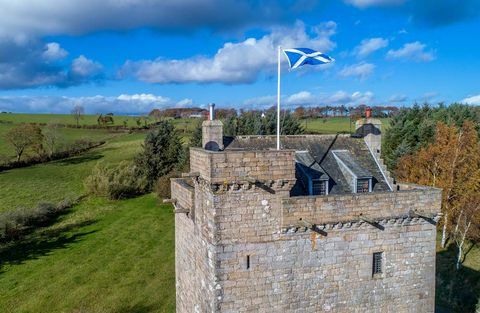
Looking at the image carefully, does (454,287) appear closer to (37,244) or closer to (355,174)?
(355,174)

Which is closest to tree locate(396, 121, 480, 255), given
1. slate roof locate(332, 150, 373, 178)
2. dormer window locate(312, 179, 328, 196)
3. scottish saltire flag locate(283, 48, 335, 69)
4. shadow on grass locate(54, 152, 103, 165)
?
slate roof locate(332, 150, 373, 178)

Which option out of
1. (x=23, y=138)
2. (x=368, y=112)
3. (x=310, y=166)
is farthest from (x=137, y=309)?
(x=23, y=138)

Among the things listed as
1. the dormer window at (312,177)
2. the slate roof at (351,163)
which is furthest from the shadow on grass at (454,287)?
the dormer window at (312,177)

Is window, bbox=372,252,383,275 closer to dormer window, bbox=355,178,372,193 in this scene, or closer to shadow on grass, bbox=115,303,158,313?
dormer window, bbox=355,178,372,193

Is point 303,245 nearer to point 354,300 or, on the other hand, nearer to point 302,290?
point 302,290

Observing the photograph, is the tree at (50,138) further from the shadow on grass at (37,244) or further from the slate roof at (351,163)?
the slate roof at (351,163)

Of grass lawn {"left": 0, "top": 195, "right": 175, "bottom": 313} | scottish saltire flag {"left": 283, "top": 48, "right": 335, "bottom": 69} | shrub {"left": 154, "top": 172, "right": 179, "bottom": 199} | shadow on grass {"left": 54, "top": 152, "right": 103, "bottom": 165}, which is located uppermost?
scottish saltire flag {"left": 283, "top": 48, "right": 335, "bottom": 69}
